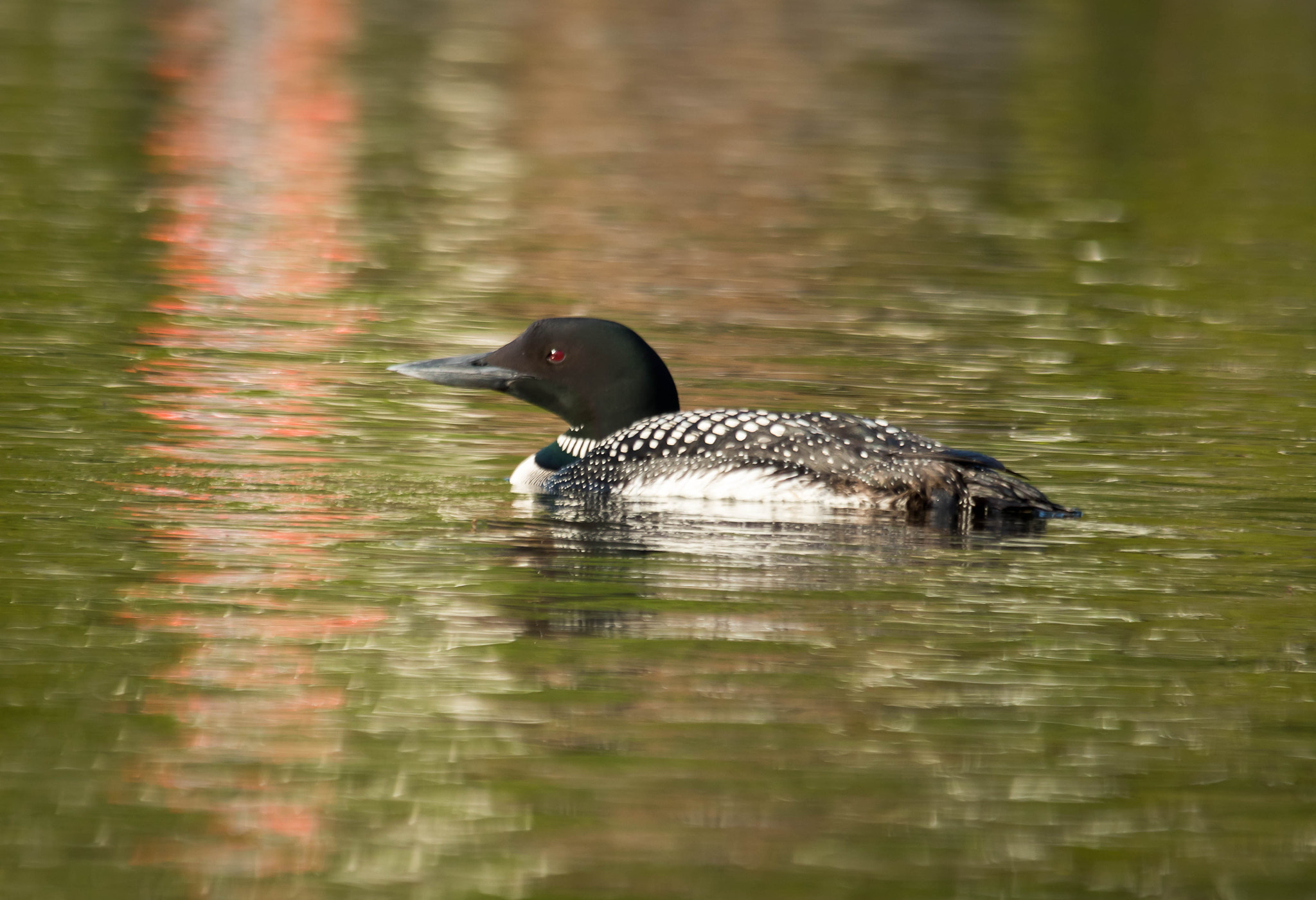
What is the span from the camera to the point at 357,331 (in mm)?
12172

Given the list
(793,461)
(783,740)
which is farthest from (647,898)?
(793,461)

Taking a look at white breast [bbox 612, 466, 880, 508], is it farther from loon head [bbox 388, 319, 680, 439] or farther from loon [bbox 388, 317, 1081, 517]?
loon head [bbox 388, 319, 680, 439]

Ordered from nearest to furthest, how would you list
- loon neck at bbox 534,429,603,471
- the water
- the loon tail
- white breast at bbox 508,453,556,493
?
the water, the loon tail, white breast at bbox 508,453,556,493, loon neck at bbox 534,429,603,471

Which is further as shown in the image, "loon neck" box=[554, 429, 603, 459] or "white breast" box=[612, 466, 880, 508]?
"loon neck" box=[554, 429, 603, 459]

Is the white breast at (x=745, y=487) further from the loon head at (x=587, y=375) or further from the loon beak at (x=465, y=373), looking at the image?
the loon beak at (x=465, y=373)

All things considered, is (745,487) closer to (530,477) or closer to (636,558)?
(636,558)

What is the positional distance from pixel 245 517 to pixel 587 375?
1.58 m

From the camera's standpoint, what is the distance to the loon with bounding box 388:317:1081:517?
25.5 feet

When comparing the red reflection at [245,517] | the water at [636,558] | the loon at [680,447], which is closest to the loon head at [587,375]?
the loon at [680,447]

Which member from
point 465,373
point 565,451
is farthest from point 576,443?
Result: point 465,373

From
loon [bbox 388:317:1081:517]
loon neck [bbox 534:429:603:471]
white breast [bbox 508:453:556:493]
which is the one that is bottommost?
white breast [bbox 508:453:556:493]

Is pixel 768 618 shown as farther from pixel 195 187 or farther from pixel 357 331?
pixel 195 187

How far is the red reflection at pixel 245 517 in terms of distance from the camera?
4.79 meters

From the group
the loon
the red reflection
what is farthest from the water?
the loon
